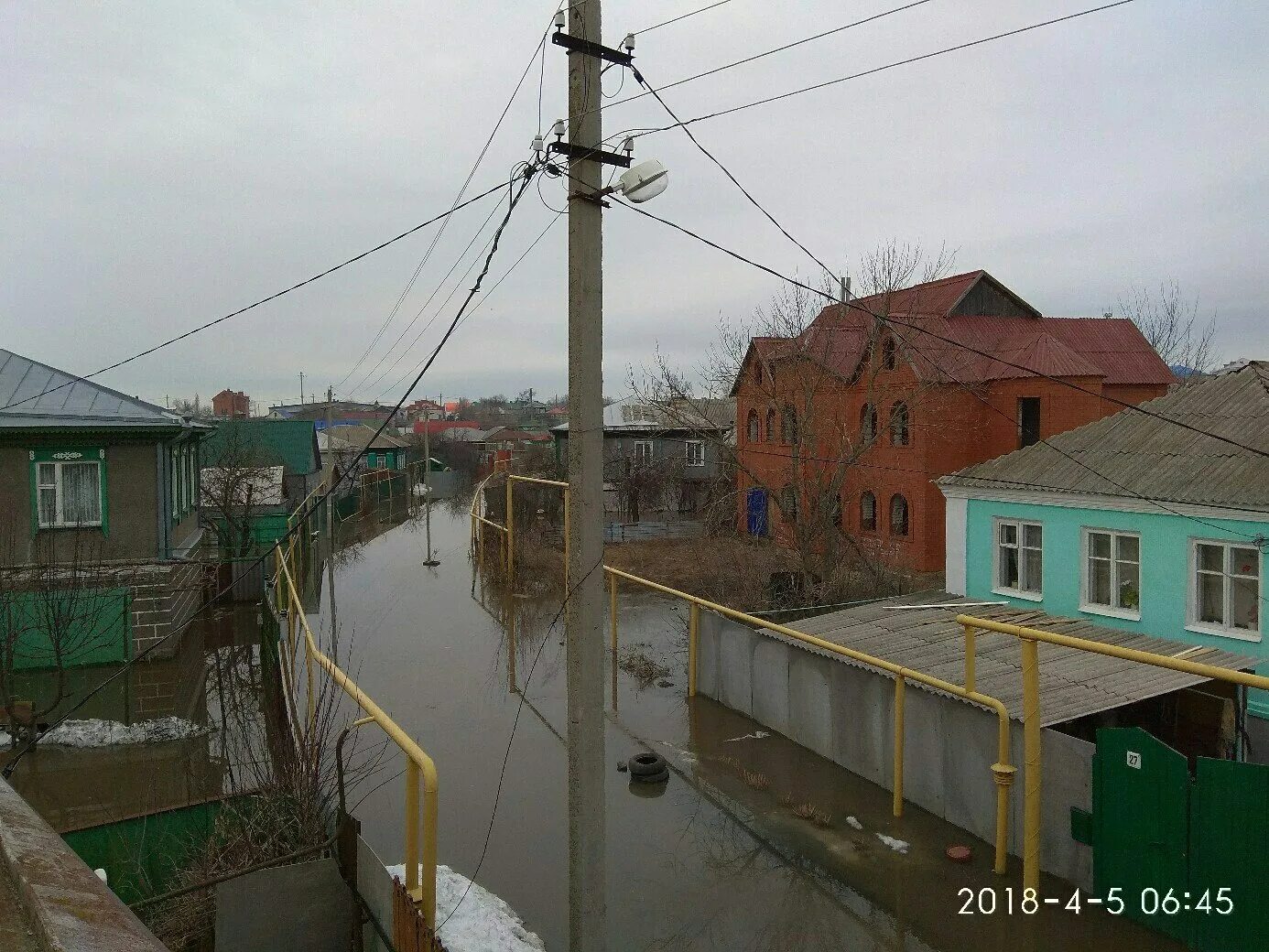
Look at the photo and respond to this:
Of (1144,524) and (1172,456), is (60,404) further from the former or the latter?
(1172,456)

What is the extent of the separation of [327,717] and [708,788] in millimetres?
3906

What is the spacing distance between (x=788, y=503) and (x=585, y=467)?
17.6m

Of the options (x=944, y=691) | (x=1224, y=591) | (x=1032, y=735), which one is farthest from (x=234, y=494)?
(x=1032, y=735)

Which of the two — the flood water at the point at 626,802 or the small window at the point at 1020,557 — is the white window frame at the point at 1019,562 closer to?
the small window at the point at 1020,557

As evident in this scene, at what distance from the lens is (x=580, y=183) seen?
5.34 m

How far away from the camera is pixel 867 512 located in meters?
27.3

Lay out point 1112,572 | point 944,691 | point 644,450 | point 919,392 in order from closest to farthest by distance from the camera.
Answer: point 944,691 < point 1112,572 < point 919,392 < point 644,450

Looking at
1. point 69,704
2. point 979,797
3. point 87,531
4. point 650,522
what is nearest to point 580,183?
point 979,797

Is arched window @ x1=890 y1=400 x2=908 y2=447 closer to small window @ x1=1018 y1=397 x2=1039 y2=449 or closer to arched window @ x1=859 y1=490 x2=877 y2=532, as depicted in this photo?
arched window @ x1=859 y1=490 x2=877 y2=532

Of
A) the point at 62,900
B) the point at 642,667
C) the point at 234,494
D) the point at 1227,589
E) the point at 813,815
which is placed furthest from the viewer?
the point at 234,494

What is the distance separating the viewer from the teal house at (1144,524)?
11.8 metres

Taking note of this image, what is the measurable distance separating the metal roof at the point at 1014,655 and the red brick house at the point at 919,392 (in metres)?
8.03

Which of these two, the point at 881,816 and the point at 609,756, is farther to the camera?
the point at 609,756

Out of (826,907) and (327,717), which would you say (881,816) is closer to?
(826,907)
